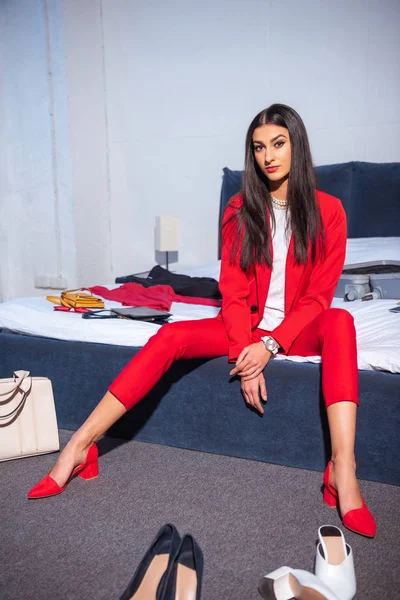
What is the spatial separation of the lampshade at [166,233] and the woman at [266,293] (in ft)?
6.66

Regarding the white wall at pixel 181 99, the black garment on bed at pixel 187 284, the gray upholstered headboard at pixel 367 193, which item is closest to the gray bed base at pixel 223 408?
the black garment on bed at pixel 187 284

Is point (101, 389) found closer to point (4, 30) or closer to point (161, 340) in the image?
point (161, 340)

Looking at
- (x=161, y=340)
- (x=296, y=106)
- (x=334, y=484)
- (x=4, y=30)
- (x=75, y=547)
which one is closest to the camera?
(x=75, y=547)

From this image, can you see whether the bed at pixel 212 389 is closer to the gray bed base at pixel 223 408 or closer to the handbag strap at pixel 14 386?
the gray bed base at pixel 223 408

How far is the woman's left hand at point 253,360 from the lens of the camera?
1.75 m

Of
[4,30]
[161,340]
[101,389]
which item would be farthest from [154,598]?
[4,30]

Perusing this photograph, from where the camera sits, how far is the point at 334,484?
155 centimetres

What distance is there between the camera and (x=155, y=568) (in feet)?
4.17

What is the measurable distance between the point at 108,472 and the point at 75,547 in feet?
1.43

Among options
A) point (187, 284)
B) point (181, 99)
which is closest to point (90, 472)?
point (187, 284)

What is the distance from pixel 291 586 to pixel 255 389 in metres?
0.68

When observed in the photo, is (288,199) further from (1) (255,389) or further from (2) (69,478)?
(2) (69,478)

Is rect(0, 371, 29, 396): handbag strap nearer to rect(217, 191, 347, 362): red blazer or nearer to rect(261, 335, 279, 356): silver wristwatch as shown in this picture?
rect(217, 191, 347, 362): red blazer

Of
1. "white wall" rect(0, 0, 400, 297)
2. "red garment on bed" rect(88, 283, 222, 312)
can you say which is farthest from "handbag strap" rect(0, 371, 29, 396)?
"white wall" rect(0, 0, 400, 297)
